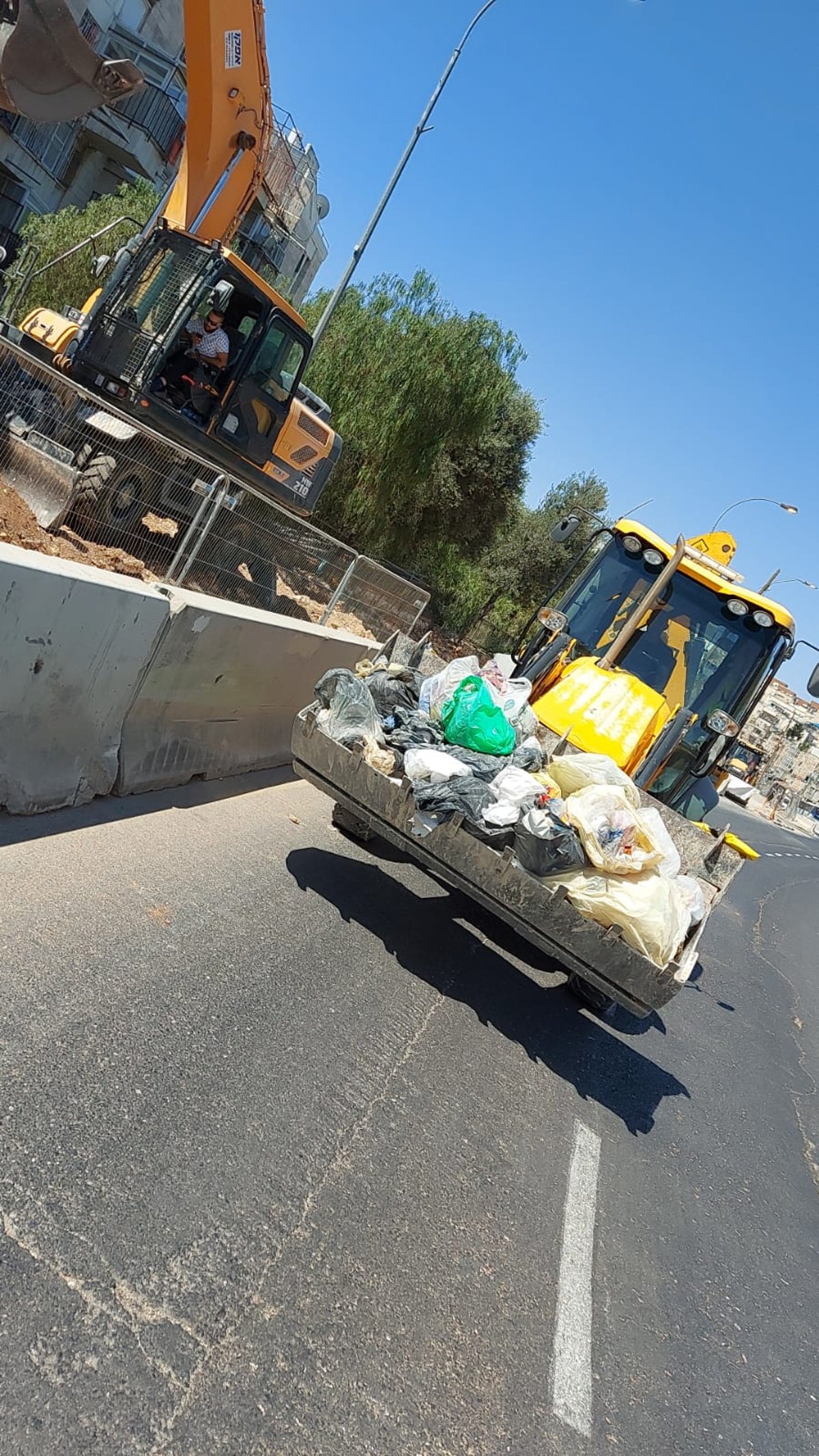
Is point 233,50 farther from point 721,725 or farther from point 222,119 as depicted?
point 721,725

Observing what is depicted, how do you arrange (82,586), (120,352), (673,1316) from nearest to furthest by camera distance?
(673,1316)
(82,586)
(120,352)

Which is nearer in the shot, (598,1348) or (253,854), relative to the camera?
(598,1348)

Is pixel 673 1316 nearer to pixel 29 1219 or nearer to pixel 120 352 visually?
pixel 29 1219

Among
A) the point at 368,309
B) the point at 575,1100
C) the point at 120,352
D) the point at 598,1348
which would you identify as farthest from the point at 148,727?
the point at 368,309

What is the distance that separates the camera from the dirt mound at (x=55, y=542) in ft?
26.8

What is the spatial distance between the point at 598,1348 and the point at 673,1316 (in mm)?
641

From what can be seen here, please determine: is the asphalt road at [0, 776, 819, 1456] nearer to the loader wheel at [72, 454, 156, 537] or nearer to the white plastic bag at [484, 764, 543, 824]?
the white plastic bag at [484, 764, 543, 824]

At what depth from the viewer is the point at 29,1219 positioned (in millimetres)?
2777

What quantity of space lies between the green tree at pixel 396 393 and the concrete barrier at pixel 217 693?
13.8 m

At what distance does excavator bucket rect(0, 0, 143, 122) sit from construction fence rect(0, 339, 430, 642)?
7.98 feet

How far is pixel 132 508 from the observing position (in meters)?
10.4

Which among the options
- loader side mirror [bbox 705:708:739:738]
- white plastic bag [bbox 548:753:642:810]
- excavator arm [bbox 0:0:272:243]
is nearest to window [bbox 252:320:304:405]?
excavator arm [bbox 0:0:272:243]

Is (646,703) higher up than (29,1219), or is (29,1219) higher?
(646,703)

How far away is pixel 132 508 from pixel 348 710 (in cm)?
571
